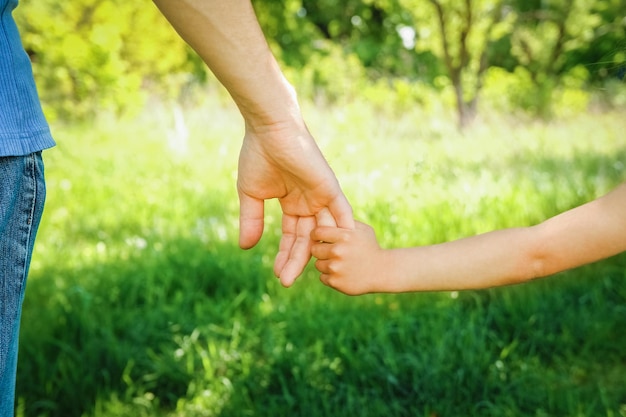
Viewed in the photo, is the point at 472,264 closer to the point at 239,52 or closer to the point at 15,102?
the point at 239,52

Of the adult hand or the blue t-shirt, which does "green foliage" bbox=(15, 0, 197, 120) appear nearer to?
the adult hand

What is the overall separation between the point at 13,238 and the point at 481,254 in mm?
872

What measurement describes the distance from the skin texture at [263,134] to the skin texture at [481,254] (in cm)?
6

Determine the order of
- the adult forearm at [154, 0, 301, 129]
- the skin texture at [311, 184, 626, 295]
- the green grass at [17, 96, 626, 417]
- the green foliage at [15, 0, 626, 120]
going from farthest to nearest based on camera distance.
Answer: the green foliage at [15, 0, 626, 120] → the green grass at [17, 96, 626, 417] → the skin texture at [311, 184, 626, 295] → the adult forearm at [154, 0, 301, 129]

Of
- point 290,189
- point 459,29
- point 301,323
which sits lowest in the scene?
point 301,323

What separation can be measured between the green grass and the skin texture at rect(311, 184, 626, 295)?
0.65 meters

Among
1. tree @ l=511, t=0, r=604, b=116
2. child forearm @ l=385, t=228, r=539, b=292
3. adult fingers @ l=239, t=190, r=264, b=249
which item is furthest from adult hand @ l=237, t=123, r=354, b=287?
tree @ l=511, t=0, r=604, b=116

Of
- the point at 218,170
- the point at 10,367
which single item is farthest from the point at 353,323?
the point at 218,170

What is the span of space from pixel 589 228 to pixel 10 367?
3.37 feet

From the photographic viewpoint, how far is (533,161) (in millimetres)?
4457

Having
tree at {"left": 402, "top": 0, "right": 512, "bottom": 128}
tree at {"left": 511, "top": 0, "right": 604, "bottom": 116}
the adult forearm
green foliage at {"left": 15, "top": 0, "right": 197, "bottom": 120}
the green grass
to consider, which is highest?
tree at {"left": 511, "top": 0, "right": 604, "bottom": 116}

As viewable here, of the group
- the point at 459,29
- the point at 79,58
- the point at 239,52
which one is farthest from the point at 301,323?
the point at 459,29

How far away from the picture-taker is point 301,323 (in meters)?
2.38

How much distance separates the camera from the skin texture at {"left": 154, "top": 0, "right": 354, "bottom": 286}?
1.18 m
